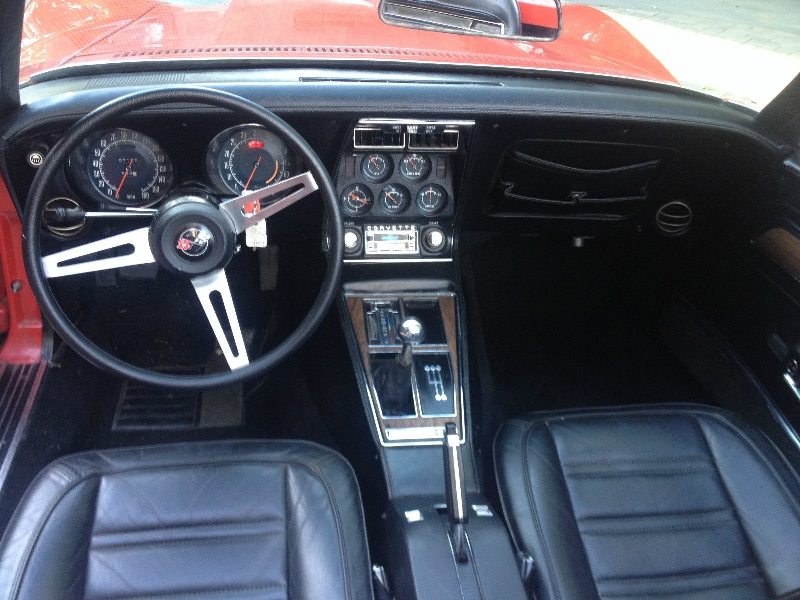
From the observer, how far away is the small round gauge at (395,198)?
2164 mm

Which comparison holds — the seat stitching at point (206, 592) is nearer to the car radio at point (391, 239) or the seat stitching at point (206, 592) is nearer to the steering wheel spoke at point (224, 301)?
the steering wheel spoke at point (224, 301)

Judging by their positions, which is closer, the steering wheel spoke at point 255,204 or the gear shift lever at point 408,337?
the steering wheel spoke at point 255,204

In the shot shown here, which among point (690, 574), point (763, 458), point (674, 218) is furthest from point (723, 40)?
point (690, 574)

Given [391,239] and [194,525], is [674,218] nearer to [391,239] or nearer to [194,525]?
[391,239]

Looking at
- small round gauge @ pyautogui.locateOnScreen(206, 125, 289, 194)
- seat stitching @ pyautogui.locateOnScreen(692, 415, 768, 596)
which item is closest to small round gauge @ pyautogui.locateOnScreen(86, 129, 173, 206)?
small round gauge @ pyautogui.locateOnScreen(206, 125, 289, 194)

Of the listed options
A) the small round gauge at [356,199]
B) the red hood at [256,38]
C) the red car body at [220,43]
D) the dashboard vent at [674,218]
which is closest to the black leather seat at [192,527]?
the red car body at [220,43]

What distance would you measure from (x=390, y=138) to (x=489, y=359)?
103 centimetres

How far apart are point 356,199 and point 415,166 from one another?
20 centimetres

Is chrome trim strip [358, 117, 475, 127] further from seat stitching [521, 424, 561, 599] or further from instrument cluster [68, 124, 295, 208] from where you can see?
seat stitching [521, 424, 561, 599]

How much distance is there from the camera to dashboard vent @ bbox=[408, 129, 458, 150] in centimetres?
200

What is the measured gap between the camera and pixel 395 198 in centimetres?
219

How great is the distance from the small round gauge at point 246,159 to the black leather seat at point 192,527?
0.65 metres

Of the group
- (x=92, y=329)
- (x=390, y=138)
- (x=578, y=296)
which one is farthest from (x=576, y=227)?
(x=92, y=329)

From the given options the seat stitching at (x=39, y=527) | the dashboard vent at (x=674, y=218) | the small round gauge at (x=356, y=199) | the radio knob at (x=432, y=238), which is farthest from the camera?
the dashboard vent at (x=674, y=218)
